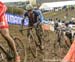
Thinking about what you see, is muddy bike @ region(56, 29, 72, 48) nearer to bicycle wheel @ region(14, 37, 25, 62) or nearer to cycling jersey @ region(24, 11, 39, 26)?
cycling jersey @ region(24, 11, 39, 26)

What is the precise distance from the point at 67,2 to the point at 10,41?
5844cm

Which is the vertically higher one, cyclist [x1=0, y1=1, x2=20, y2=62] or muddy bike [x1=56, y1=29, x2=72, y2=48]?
cyclist [x1=0, y1=1, x2=20, y2=62]

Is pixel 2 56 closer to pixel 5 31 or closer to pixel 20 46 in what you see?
pixel 5 31

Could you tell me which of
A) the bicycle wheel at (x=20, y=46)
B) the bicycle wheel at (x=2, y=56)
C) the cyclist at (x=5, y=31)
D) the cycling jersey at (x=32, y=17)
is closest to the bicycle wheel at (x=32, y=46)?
the cycling jersey at (x=32, y=17)

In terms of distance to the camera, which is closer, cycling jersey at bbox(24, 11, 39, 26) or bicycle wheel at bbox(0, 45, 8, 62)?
bicycle wheel at bbox(0, 45, 8, 62)

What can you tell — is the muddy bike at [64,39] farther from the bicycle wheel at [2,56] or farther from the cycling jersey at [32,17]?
the bicycle wheel at [2,56]

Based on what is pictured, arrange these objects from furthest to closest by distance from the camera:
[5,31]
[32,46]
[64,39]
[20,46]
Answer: [64,39] < [32,46] < [20,46] < [5,31]

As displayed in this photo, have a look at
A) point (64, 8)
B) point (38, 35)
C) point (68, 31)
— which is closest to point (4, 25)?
point (38, 35)

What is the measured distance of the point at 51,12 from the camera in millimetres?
70375

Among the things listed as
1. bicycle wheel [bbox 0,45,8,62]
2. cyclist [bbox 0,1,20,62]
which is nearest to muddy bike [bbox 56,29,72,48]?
bicycle wheel [bbox 0,45,8,62]

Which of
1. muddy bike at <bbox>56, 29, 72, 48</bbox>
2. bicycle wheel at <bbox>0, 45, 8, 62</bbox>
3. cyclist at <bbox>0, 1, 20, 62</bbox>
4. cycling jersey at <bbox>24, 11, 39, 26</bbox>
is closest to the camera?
cyclist at <bbox>0, 1, 20, 62</bbox>


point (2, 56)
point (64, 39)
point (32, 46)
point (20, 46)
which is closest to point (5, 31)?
point (2, 56)

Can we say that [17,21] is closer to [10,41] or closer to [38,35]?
[38,35]

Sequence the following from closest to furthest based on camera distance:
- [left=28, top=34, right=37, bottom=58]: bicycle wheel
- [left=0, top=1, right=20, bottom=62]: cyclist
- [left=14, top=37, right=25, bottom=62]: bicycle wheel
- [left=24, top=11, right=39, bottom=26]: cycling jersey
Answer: [left=0, top=1, right=20, bottom=62]: cyclist < [left=14, top=37, right=25, bottom=62]: bicycle wheel < [left=28, top=34, right=37, bottom=58]: bicycle wheel < [left=24, top=11, right=39, bottom=26]: cycling jersey
